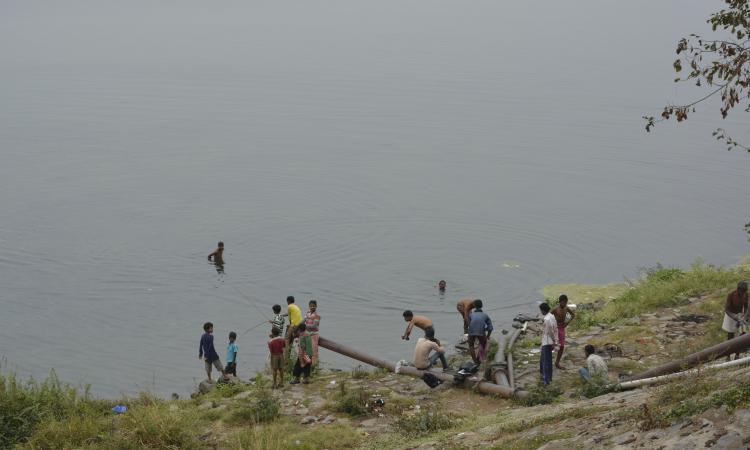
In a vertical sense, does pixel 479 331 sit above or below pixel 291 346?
above

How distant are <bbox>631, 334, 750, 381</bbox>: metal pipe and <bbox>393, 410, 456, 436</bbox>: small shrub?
3.33 m

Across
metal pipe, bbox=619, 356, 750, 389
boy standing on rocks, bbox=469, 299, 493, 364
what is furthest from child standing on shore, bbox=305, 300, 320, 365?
metal pipe, bbox=619, 356, 750, 389

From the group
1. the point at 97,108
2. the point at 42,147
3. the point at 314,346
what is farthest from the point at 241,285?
the point at 97,108

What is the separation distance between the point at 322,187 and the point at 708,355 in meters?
32.7

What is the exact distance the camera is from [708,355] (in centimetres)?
1362

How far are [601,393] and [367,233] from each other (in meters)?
23.1

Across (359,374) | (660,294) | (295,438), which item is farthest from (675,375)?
(660,294)

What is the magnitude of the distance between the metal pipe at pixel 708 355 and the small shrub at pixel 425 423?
3.33m

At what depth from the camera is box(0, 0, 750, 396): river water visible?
3050 cm

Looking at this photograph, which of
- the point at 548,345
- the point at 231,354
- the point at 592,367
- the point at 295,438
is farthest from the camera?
the point at 231,354

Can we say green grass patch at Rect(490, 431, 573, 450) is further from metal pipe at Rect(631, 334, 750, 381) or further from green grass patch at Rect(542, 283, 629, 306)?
green grass patch at Rect(542, 283, 629, 306)

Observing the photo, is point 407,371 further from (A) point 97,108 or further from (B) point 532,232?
(A) point 97,108

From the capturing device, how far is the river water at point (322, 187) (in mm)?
30500

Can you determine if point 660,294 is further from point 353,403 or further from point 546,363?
point 353,403
